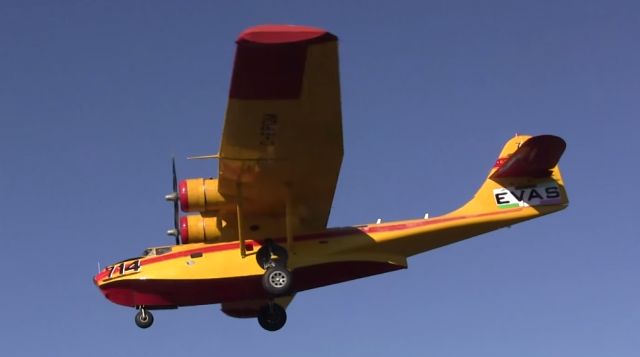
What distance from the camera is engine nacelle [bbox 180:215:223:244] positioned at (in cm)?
2097

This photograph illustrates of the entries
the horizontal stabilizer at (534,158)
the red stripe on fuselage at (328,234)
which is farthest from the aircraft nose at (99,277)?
the horizontal stabilizer at (534,158)

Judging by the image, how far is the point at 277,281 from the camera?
2014 cm

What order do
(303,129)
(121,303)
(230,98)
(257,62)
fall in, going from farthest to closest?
(121,303) → (303,129) → (230,98) → (257,62)

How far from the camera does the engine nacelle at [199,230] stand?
68.8ft

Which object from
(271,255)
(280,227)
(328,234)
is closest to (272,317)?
(271,255)

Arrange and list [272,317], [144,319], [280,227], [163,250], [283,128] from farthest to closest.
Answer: [272,317] < [280,227] < [163,250] < [144,319] < [283,128]

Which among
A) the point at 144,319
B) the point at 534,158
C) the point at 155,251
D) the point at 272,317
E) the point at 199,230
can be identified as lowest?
the point at 272,317

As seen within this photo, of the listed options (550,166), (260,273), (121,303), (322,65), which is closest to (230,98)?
(322,65)

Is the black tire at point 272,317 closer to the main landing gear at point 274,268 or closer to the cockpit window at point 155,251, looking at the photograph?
the main landing gear at point 274,268

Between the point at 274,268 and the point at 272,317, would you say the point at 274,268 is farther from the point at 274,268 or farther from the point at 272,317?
the point at 272,317

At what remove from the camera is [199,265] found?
2055 centimetres

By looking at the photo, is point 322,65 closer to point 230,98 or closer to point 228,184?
point 230,98

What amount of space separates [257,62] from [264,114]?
1.79 m

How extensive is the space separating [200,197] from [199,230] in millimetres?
1250
